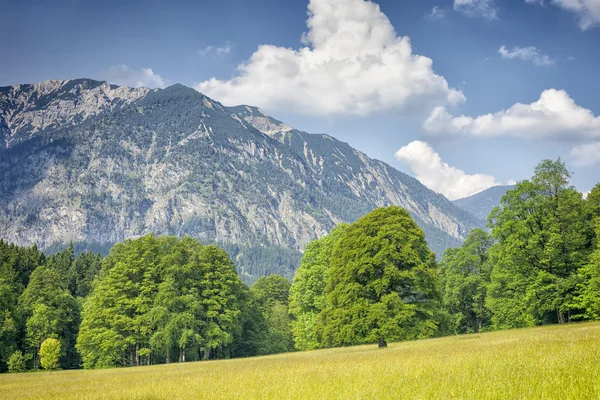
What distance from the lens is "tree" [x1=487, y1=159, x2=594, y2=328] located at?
40469 millimetres

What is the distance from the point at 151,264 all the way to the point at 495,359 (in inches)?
1827

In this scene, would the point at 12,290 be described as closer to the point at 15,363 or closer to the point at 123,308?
the point at 15,363

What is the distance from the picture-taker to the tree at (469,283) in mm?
65875

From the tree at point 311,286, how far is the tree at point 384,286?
1789cm

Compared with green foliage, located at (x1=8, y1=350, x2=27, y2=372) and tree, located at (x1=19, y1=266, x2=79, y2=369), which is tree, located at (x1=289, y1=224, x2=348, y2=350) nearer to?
tree, located at (x1=19, y1=266, x2=79, y2=369)

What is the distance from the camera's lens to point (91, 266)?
94438 millimetres

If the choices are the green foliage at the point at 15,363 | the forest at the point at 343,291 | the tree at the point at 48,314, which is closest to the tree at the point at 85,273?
A: the forest at the point at 343,291

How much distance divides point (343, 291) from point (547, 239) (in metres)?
21.7

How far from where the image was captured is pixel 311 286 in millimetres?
58156

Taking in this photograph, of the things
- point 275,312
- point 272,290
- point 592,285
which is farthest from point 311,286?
point 272,290

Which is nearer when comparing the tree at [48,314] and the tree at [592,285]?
the tree at [592,285]

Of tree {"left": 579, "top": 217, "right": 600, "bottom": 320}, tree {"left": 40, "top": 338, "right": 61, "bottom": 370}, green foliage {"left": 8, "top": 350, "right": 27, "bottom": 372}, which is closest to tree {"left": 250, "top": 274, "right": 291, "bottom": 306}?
green foliage {"left": 8, "top": 350, "right": 27, "bottom": 372}

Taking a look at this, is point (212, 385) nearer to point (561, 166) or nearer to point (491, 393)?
point (491, 393)

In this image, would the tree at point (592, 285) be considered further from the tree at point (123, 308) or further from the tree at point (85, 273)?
the tree at point (85, 273)
